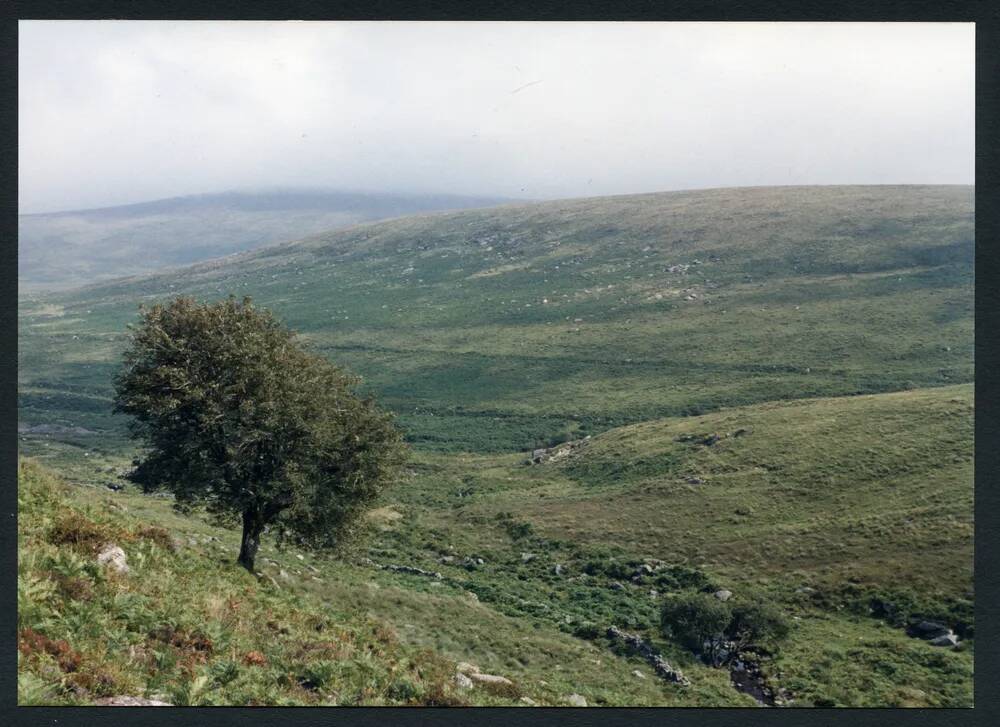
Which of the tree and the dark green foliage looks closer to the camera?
the dark green foliage

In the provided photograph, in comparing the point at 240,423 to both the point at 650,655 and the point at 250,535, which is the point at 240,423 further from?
the point at 650,655

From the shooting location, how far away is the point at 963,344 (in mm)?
96125

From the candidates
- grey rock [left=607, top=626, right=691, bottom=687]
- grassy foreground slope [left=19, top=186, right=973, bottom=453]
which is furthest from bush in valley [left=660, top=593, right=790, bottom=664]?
grassy foreground slope [left=19, top=186, right=973, bottom=453]

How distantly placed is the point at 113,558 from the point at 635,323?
381 ft

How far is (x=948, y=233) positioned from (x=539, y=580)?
14497cm

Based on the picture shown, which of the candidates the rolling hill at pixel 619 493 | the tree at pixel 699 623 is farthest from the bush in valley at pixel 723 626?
the rolling hill at pixel 619 493

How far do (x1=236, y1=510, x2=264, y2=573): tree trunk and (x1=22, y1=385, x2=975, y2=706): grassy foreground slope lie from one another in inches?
28.7

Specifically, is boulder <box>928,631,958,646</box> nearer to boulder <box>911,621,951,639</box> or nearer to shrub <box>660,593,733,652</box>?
boulder <box>911,621,951,639</box>

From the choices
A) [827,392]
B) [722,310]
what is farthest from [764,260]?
[827,392]

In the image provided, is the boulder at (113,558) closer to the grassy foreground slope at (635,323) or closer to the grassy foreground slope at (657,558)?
the grassy foreground slope at (657,558)

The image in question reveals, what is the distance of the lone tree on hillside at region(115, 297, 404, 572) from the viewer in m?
19.3

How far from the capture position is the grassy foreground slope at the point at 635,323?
298 feet

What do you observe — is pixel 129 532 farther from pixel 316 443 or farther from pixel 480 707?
pixel 480 707

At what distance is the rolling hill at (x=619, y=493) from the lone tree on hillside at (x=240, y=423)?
198 centimetres
